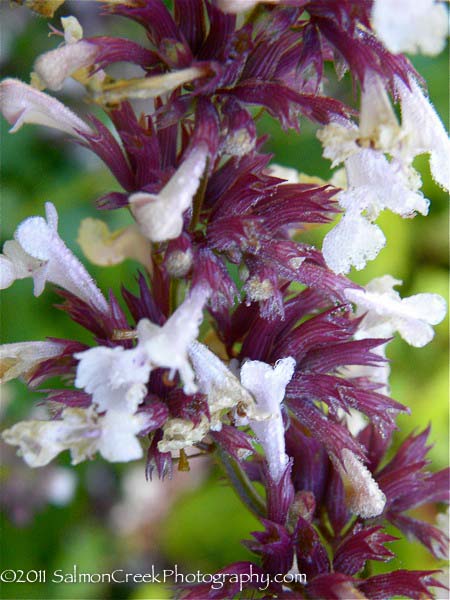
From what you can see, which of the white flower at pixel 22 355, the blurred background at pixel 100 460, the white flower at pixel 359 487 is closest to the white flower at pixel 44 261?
the white flower at pixel 22 355

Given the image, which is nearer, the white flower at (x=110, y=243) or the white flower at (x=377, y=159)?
the white flower at (x=377, y=159)

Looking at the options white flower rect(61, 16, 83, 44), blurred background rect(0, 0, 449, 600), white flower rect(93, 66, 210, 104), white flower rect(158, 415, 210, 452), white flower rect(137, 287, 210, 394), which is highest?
white flower rect(61, 16, 83, 44)

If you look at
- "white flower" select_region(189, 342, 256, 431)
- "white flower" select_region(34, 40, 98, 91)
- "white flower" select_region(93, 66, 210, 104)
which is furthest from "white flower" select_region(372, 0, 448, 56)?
"white flower" select_region(189, 342, 256, 431)

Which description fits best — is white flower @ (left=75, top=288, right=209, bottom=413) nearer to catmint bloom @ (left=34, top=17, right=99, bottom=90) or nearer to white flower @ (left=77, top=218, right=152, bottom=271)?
catmint bloom @ (left=34, top=17, right=99, bottom=90)

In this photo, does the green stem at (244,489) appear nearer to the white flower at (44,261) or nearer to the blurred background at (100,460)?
the white flower at (44,261)

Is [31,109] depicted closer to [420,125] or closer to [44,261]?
[44,261]

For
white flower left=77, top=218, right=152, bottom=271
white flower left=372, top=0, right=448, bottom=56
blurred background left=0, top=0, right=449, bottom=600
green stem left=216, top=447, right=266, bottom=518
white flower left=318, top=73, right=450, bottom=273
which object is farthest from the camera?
blurred background left=0, top=0, right=449, bottom=600

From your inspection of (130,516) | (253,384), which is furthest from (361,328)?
(130,516)

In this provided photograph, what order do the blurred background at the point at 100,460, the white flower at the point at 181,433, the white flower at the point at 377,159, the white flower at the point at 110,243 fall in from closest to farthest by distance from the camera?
1. the white flower at the point at 377,159
2. the white flower at the point at 181,433
3. the white flower at the point at 110,243
4. the blurred background at the point at 100,460
